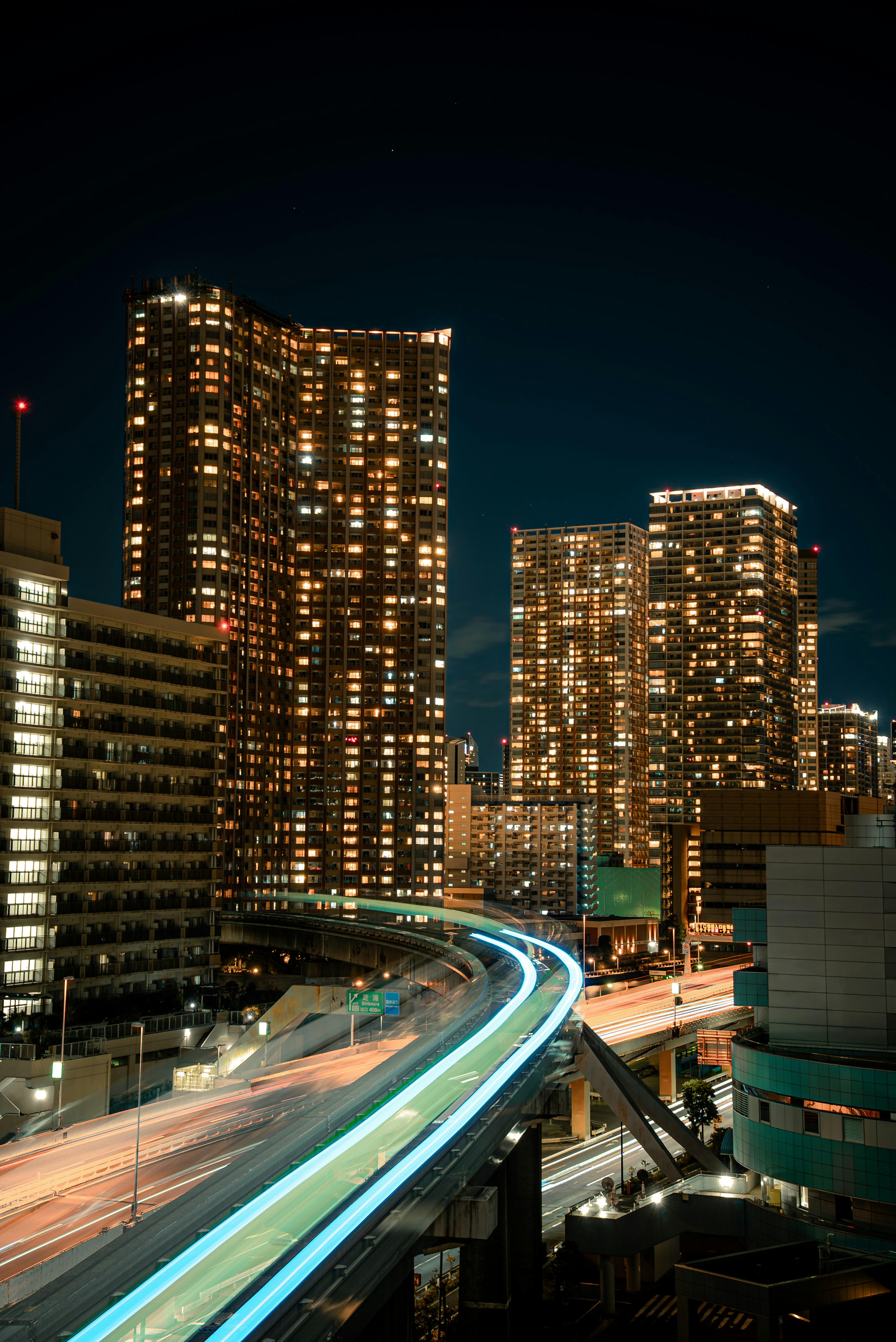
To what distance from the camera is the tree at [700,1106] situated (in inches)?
2918

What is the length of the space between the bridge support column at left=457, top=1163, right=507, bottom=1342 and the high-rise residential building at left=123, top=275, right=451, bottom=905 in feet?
416

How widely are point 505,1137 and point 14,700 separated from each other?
2487 inches

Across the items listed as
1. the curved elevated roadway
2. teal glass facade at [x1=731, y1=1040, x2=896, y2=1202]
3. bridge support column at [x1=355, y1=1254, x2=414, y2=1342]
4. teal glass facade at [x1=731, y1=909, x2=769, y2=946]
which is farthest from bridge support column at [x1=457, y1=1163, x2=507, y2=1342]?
Answer: teal glass facade at [x1=731, y1=909, x2=769, y2=946]

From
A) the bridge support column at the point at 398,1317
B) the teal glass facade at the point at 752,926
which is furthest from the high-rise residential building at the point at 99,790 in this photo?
the bridge support column at the point at 398,1317

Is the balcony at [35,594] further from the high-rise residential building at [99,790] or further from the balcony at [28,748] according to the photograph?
the balcony at [28,748]

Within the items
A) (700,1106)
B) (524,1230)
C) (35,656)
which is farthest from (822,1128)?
(35,656)

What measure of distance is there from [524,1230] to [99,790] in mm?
59666

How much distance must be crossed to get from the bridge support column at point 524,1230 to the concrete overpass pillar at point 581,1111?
3042 centimetres

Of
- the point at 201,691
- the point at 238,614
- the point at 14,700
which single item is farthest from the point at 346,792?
the point at 14,700

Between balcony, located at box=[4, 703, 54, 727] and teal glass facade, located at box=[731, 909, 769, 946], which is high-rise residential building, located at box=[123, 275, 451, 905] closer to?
balcony, located at box=[4, 703, 54, 727]

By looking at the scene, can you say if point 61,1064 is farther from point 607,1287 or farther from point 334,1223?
point 334,1223

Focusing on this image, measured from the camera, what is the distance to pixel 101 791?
96.1 metres

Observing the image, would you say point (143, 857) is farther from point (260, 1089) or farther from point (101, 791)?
point (260, 1089)

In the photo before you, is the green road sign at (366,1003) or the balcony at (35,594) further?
the balcony at (35,594)
